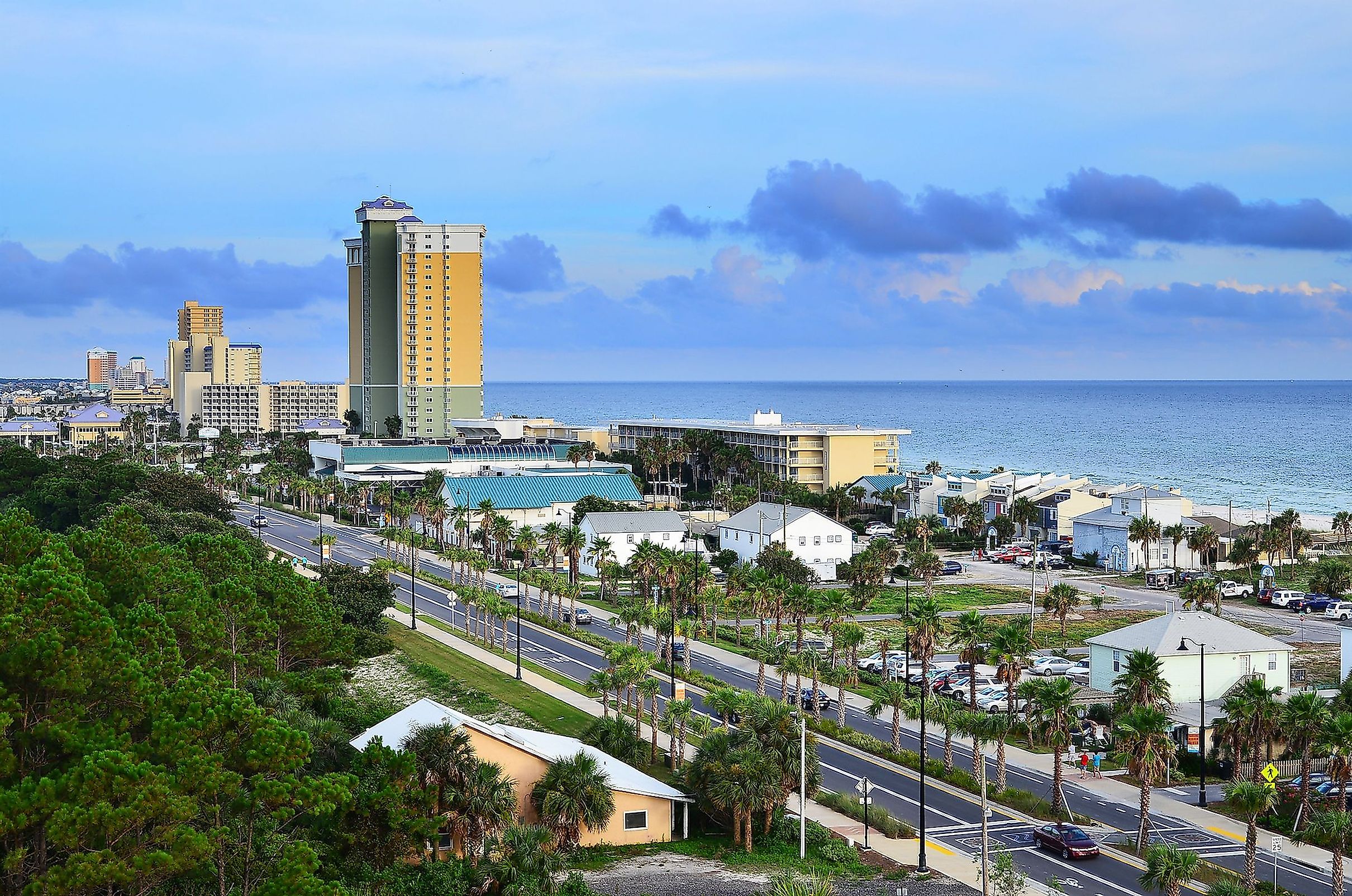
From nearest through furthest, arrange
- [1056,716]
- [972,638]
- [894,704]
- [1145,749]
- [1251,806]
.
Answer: [1251,806] → [1145,749] → [1056,716] → [894,704] → [972,638]

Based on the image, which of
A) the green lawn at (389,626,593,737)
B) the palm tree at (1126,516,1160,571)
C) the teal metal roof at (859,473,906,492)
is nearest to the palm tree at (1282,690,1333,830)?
the green lawn at (389,626,593,737)

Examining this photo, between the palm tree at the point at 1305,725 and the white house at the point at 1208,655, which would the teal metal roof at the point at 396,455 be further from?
the palm tree at the point at 1305,725

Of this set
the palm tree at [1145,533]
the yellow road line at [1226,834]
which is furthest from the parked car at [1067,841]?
the palm tree at [1145,533]

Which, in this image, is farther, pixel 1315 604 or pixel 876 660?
pixel 1315 604

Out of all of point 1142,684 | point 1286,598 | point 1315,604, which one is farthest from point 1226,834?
point 1286,598

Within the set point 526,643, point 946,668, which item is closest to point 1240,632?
point 946,668

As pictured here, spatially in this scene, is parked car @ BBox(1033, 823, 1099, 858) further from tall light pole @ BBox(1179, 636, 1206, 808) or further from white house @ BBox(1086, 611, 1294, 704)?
white house @ BBox(1086, 611, 1294, 704)

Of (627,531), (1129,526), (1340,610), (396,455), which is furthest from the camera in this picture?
(396,455)

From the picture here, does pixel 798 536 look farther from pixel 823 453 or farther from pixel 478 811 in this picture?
pixel 478 811

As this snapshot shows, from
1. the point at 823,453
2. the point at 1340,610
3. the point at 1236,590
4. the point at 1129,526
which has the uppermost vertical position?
Answer: the point at 823,453
